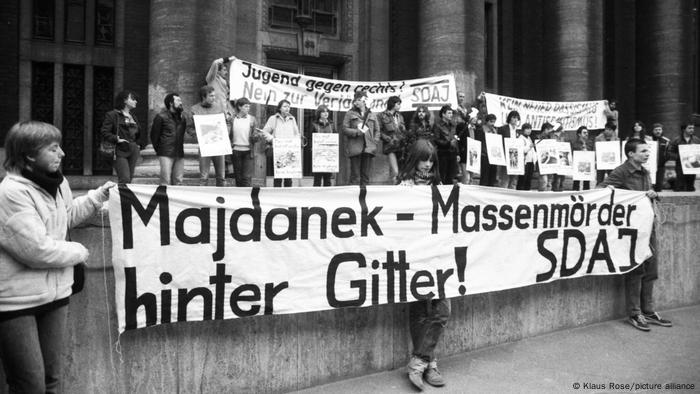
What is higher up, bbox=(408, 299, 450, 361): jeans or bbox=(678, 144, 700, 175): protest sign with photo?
bbox=(678, 144, 700, 175): protest sign with photo

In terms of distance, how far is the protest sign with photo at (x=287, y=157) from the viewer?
948 cm

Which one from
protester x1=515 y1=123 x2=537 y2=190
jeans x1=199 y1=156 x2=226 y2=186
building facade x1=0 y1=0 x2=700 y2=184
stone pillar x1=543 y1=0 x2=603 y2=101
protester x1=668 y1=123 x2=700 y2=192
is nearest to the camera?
jeans x1=199 y1=156 x2=226 y2=186

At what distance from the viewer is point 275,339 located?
5.27 m

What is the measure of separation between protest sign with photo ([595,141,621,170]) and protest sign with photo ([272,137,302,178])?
7.02m

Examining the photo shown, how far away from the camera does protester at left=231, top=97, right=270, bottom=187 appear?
9.23m

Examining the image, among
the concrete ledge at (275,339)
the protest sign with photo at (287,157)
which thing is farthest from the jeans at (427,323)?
the protest sign with photo at (287,157)

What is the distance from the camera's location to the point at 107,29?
1396cm

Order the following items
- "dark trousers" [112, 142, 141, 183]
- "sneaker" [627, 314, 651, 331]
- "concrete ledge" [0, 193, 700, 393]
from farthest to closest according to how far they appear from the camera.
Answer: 1. "dark trousers" [112, 142, 141, 183]
2. "sneaker" [627, 314, 651, 331]
3. "concrete ledge" [0, 193, 700, 393]

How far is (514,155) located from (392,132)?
272 centimetres

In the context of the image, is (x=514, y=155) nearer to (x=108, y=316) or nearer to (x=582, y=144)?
(x=582, y=144)

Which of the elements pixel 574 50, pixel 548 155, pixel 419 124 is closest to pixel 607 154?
pixel 548 155

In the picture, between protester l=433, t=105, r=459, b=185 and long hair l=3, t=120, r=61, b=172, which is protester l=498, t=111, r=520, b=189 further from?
long hair l=3, t=120, r=61, b=172

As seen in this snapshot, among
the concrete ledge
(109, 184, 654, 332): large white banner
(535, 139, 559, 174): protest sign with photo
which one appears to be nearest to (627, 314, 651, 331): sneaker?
the concrete ledge

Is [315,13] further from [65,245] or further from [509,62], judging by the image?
[65,245]
